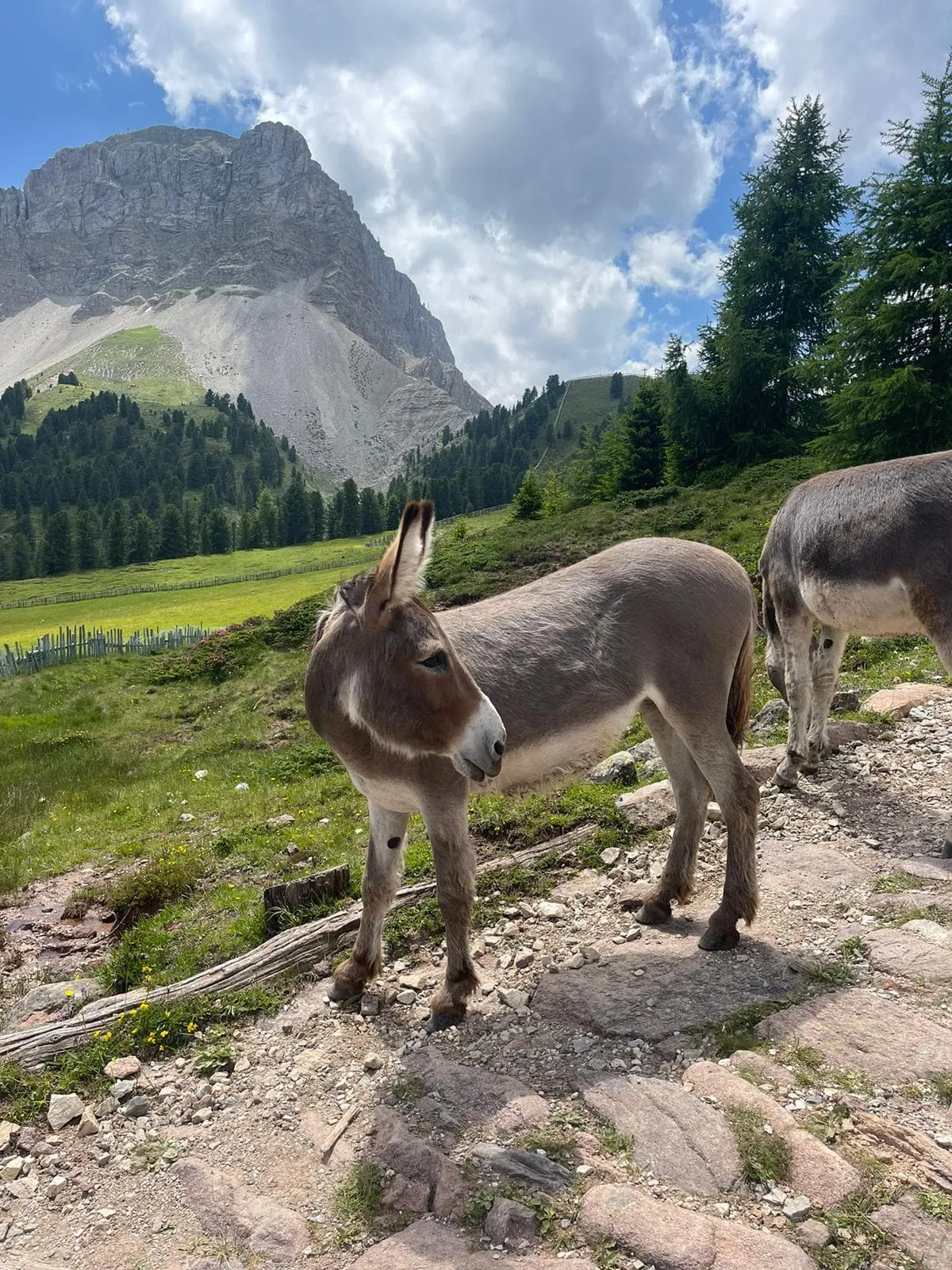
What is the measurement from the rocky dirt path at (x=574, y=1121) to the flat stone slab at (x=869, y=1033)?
1 centimetres

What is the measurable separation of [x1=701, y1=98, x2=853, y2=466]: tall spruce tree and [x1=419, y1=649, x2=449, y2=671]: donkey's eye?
34.9 m

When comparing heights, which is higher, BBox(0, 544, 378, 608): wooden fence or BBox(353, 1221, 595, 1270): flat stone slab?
BBox(0, 544, 378, 608): wooden fence

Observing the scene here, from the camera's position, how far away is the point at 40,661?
114 ft

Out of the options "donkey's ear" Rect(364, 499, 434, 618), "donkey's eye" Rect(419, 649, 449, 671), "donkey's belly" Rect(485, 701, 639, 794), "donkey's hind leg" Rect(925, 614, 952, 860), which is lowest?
"donkey's belly" Rect(485, 701, 639, 794)

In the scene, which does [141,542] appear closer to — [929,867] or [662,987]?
[662,987]

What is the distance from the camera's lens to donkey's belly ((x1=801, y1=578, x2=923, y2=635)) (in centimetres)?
698

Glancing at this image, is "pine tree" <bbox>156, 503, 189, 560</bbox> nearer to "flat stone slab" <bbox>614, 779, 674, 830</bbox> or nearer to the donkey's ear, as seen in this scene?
"flat stone slab" <bbox>614, 779, 674, 830</bbox>

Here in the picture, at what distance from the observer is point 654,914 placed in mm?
5734

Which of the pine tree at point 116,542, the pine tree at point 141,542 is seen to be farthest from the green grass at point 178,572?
the pine tree at point 141,542

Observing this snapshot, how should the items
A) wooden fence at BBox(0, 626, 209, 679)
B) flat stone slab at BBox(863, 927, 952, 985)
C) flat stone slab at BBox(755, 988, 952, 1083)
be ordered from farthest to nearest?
wooden fence at BBox(0, 626, 209, 679)
flat stone slab at BBox(863, 927, 952, 985)
flat stone slab at BBox(755, 988, 952, 1083)

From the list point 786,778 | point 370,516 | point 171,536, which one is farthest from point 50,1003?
point 370,516

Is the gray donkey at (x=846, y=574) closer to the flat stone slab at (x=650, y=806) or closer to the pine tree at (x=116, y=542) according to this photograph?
the flat stone slab at (x=650, y=806)

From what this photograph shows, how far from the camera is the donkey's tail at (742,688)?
18.8 ft

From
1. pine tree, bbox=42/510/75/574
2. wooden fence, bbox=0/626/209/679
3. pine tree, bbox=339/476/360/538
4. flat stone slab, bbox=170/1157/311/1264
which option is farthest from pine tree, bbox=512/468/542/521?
pine tree, bbox=42/510/75/574
